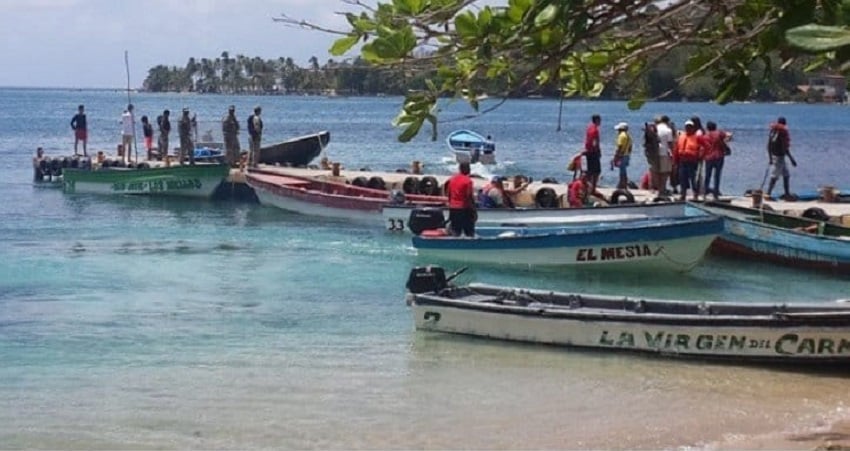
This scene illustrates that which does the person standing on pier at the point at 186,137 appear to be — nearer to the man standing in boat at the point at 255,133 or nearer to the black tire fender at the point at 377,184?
the man standing in boat at the point at 255,133

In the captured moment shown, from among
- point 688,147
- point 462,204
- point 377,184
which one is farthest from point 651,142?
point 377,184

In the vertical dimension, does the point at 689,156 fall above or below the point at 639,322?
above

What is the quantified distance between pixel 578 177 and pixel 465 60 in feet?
54.1

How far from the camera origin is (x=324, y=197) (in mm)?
26578

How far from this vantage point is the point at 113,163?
34.5 metres

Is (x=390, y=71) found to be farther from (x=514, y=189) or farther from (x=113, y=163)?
(x=113, y=163)

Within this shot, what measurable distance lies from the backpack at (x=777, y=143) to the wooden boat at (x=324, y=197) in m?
6.07

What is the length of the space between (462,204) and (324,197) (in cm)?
937

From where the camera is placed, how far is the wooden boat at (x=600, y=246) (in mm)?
17922

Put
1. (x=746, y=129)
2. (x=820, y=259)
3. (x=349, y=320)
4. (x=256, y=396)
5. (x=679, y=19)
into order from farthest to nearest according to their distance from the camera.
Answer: (x=746, y=129)
(x=820, y=259)
(x=349, y=320)
(x=256, y=396)
(x=679, y=19)

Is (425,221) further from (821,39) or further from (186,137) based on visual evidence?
(186,137)

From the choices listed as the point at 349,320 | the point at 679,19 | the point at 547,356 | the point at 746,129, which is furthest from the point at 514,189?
the point at 746,129

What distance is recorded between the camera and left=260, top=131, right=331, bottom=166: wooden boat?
117ft

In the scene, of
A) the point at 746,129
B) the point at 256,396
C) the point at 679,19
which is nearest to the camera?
the point at 679,19
